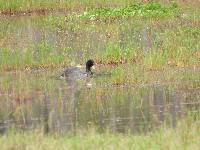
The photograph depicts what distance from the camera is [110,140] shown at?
11492 mm

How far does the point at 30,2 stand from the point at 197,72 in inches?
664

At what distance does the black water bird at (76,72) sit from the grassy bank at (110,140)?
7.89 metres

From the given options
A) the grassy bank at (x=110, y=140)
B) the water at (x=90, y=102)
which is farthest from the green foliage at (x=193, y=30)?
the grassy bank at (x=110, y=140)

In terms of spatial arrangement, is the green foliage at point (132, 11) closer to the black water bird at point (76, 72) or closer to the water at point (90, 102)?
the water at point (90, 102)

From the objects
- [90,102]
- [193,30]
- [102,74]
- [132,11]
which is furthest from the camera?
[132,11]

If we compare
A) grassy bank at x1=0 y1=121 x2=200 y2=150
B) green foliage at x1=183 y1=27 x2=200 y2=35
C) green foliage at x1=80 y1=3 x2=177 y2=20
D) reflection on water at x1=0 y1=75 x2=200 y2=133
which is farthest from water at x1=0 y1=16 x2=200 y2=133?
green foliage at x1=80 y1=3 x2=177 y2=20

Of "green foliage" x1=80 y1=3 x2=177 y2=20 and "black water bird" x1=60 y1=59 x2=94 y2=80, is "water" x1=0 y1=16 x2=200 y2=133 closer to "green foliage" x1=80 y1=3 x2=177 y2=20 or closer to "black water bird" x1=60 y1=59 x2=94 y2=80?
"black water bird" x1=60 y1=59 x2=94 y2=80

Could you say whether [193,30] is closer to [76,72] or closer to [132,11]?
[132,11]

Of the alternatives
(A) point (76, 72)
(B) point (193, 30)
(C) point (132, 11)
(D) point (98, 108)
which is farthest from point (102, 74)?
(C) point (132, 11)

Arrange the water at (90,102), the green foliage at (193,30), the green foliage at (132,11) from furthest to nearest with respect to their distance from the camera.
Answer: the green foliage at (132,11) → the green foliage at (193,30) → the water at (90,102)

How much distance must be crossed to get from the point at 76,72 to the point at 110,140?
9083mm

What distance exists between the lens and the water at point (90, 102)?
14.2 metres

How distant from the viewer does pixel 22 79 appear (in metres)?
20.5

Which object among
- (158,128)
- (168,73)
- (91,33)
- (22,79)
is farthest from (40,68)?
(158,128)
